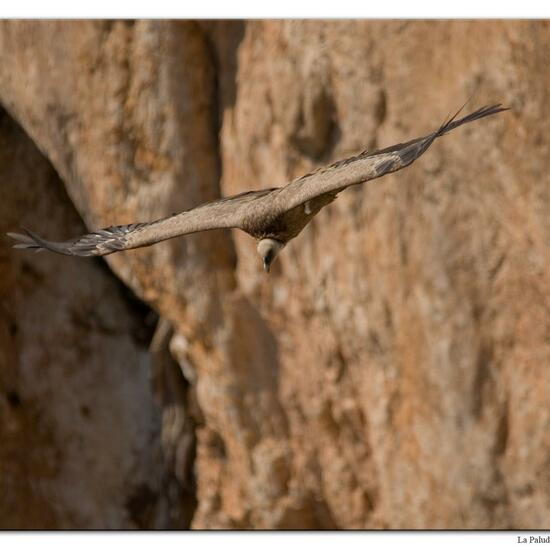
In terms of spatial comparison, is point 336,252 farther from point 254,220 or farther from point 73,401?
point 73,401

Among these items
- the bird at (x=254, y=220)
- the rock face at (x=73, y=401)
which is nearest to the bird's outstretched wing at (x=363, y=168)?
the bird at (x=254, y=220)

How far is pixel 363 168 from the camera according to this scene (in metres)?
3.67

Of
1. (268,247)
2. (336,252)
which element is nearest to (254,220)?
(268,247)

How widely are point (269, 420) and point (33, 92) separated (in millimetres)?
1971

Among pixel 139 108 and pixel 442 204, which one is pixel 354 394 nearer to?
pixel 442 204

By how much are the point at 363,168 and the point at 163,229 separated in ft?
2.60

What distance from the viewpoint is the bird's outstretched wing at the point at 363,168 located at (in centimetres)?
346

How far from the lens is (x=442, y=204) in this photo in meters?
5.59

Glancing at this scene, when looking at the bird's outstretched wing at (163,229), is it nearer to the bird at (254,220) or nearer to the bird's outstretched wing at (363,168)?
the bird at (254,220)

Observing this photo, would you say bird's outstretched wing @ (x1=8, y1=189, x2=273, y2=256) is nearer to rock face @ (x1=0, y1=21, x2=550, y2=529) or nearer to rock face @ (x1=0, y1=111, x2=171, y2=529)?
rock face @ (x1=0, y1=21, x2=550, y2=529)

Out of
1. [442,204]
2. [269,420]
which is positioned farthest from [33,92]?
[442,204]

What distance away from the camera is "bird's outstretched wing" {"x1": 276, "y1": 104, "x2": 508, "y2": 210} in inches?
136

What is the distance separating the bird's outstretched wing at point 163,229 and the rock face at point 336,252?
52.9 inches

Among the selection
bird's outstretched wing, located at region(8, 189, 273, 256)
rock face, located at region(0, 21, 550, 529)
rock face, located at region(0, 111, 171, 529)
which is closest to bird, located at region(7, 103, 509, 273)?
bird's outstretched wing, located at region(8, 189, 273, 256)
